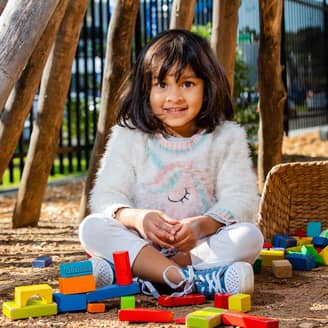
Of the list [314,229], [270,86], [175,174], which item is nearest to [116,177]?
[175,174]

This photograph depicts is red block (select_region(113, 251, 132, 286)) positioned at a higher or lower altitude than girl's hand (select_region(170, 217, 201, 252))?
lower

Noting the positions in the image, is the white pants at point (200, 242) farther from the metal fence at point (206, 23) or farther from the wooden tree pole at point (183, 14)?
the metal fence at point (206, 23)

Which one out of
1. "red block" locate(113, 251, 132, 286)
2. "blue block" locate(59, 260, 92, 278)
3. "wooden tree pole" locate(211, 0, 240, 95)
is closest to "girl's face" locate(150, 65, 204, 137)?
"red block" locate(113, 251, 132, 286)

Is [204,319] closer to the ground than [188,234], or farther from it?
closer to the ground

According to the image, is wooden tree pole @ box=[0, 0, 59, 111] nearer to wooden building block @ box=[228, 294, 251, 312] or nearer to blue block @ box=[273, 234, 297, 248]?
wooden building block @ box=[228, 294, 251, 312]

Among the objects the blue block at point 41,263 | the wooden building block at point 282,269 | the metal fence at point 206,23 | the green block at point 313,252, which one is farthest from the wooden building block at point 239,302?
the metal fence at point 206,23

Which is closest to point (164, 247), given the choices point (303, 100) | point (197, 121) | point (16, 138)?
point (197, 121)

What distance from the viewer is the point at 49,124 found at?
445 centimetres

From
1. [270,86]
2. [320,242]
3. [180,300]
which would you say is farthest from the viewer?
[270,86]

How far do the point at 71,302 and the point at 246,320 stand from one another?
0.59 meters

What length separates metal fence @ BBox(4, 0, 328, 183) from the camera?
8.46 metres

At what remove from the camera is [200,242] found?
2.85m

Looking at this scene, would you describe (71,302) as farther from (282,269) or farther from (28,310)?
(282,269)

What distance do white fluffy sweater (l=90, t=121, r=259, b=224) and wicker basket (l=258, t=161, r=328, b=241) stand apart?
749 mm
